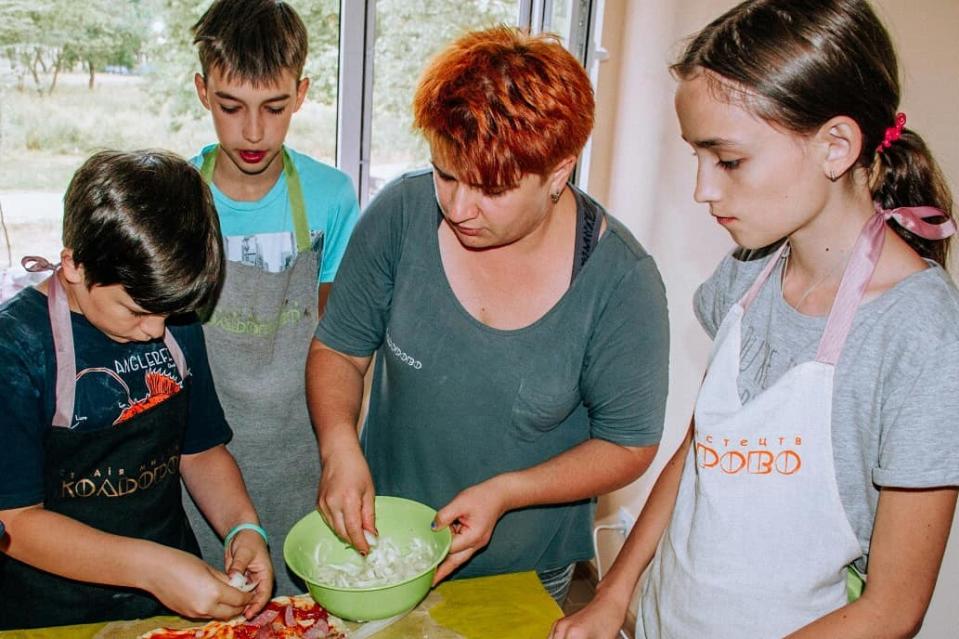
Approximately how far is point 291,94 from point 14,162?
98cm

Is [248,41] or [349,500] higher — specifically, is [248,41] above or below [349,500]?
above

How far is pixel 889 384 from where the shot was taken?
953 millimetres

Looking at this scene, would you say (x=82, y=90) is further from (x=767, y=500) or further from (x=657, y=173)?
(x=767, y=500)

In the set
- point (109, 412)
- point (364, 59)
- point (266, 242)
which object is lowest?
point (109, 412)

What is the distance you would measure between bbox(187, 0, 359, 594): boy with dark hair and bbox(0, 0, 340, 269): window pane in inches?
24.1

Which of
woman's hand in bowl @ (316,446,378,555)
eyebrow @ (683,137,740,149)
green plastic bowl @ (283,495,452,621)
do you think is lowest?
green plastic bowl @ (283,495,452,621)

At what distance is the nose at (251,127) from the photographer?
5.65 ft

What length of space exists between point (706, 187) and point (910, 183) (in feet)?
0.80

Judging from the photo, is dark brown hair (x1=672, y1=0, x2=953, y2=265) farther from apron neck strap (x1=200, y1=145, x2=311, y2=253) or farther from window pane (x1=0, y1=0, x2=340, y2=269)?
window pane (x1=0, y1=0, x2=340, y2=269)

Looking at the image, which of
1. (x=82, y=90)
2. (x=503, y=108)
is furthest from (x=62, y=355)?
(x=82, y=90)

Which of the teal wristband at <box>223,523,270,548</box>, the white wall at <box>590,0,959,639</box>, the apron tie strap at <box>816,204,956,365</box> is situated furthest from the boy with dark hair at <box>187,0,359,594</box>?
the apron tie strap at <box>816,204,956,365</box>

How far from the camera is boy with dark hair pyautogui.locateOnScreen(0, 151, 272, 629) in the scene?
46.5 inches

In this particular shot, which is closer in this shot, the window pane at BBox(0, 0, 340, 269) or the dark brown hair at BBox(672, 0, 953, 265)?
the dark brown hair at BBox(672, 0, 953, 265)

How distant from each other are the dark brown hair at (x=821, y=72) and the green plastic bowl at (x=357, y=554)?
0.75 meters
